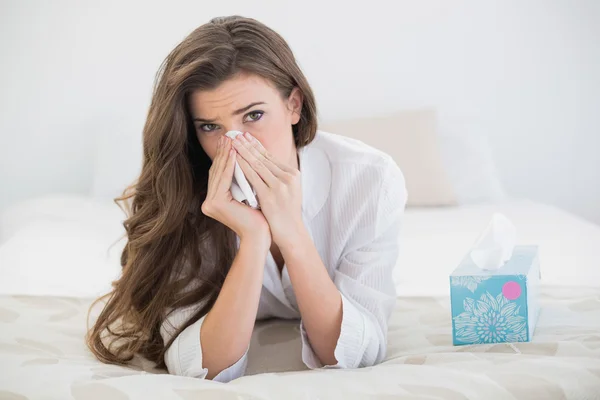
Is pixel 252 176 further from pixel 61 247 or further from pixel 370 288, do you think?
pixel 61 247

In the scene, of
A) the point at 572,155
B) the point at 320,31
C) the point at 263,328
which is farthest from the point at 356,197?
the point at 572,155

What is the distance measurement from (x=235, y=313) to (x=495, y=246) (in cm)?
49

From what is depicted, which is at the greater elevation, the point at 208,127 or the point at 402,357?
the point at 208,127

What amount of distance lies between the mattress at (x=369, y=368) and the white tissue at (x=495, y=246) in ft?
0.49

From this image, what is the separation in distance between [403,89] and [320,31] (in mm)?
427

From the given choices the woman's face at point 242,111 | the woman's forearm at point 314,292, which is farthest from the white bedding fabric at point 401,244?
the woman's face at point 242,111

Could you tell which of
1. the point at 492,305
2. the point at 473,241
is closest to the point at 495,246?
the point at 492,305

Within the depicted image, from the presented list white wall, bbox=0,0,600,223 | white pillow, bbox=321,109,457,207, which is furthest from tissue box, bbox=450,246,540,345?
white wall, bbox=0,0,600,223

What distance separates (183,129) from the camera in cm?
154

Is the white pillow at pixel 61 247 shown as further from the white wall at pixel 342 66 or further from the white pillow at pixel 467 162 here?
the white pillow at pixel 467 162

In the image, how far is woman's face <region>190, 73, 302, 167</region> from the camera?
1.48 metres

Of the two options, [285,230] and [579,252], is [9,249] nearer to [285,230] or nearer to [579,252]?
[285,230]

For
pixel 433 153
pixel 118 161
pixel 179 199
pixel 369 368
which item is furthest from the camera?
pixel 118 161

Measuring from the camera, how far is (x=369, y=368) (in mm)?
1362
